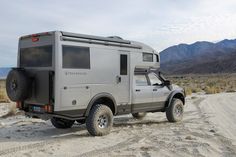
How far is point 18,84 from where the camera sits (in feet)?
31.1

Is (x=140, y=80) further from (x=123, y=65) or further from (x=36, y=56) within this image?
(x=36, y=56)

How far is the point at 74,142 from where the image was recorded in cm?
921

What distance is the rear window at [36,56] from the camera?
9.30 meters

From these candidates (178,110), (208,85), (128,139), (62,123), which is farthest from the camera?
(208,85)

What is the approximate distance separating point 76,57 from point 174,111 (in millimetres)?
4869

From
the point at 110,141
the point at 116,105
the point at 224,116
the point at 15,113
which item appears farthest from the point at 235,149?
the point at 15,113

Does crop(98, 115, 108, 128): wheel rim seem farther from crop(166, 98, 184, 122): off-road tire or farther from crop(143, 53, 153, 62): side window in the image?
crop(166, 98, 184, 122): off-road tire

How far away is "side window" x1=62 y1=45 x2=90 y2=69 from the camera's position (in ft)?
30.3

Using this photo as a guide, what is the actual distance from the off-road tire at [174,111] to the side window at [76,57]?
4.20 metres

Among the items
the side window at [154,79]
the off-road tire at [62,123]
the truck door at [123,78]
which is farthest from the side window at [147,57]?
the off-road tire at [62,123]

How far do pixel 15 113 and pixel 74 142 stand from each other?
6434 millimetres

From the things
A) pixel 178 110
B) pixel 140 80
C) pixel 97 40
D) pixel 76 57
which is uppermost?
pixel 97 40

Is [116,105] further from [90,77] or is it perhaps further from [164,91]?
[164,91]

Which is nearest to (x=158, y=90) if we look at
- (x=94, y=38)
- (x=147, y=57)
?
(x=147, y=57)
